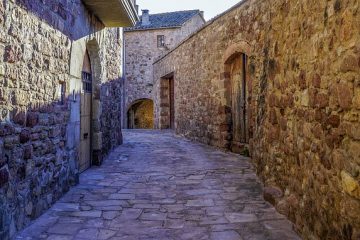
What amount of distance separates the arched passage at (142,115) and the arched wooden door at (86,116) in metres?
17.5

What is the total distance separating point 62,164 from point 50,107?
31.7 inches

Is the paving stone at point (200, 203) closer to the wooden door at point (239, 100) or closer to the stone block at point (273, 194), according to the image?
the stone block at point (273, 194)

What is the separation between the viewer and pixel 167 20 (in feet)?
75.4

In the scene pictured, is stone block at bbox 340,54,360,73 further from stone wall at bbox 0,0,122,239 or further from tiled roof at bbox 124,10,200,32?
tiled roof at bbox 124,10,200,32

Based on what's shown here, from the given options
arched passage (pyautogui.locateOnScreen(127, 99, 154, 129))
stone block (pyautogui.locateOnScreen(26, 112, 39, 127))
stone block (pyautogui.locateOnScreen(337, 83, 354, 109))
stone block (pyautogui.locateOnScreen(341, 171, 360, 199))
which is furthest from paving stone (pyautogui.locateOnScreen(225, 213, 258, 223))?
arched passage (pyautogui.locateOnScreen(127, 99, 154, 129))

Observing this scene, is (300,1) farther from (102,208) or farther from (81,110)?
(81,110)

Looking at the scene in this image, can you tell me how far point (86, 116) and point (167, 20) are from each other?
18.2 meters

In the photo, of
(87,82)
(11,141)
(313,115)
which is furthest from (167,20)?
(313,115)

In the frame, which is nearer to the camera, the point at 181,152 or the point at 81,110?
the point at 81,110

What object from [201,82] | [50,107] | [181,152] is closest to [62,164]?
[50,107]

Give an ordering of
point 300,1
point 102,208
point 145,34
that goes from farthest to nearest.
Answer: point 145,34
point 102,208
point 300,1

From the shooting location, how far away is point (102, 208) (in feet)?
12.2

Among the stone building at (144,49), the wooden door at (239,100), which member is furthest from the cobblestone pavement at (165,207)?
the stone building at (144,49)

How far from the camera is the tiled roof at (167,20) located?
22.0 metres
